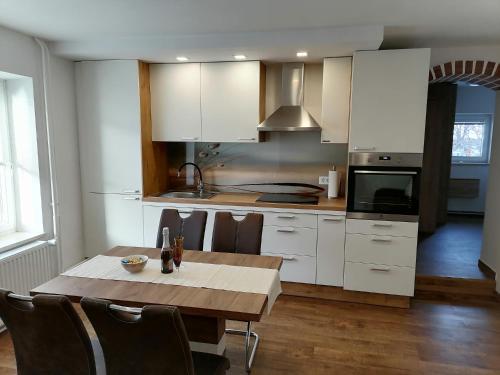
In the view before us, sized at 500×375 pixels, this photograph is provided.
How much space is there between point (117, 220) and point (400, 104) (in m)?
2.99

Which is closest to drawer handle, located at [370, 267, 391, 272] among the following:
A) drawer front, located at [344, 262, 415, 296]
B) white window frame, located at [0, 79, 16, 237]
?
drawer front, located at [344, 262, 415, 296]

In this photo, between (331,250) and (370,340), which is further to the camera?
(331,250)

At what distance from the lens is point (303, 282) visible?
3594 mm

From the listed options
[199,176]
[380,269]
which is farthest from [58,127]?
[380,269]

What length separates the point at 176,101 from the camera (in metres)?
3.88

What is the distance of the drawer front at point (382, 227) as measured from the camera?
329 centimetres

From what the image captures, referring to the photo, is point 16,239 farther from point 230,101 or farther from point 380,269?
point 380,269

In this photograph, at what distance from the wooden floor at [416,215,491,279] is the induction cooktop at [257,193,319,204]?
1.34m

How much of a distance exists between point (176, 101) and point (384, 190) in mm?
2223

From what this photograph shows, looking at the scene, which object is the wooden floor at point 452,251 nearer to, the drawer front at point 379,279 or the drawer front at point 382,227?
the drawer front at point 379,279

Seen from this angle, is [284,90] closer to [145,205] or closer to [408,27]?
[408,27]

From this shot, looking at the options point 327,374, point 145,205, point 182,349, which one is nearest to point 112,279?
point 182,349

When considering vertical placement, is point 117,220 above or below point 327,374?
above

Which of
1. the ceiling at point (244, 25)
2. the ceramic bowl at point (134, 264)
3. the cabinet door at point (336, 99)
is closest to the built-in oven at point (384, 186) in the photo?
the cabinet door at point (336, 99)
